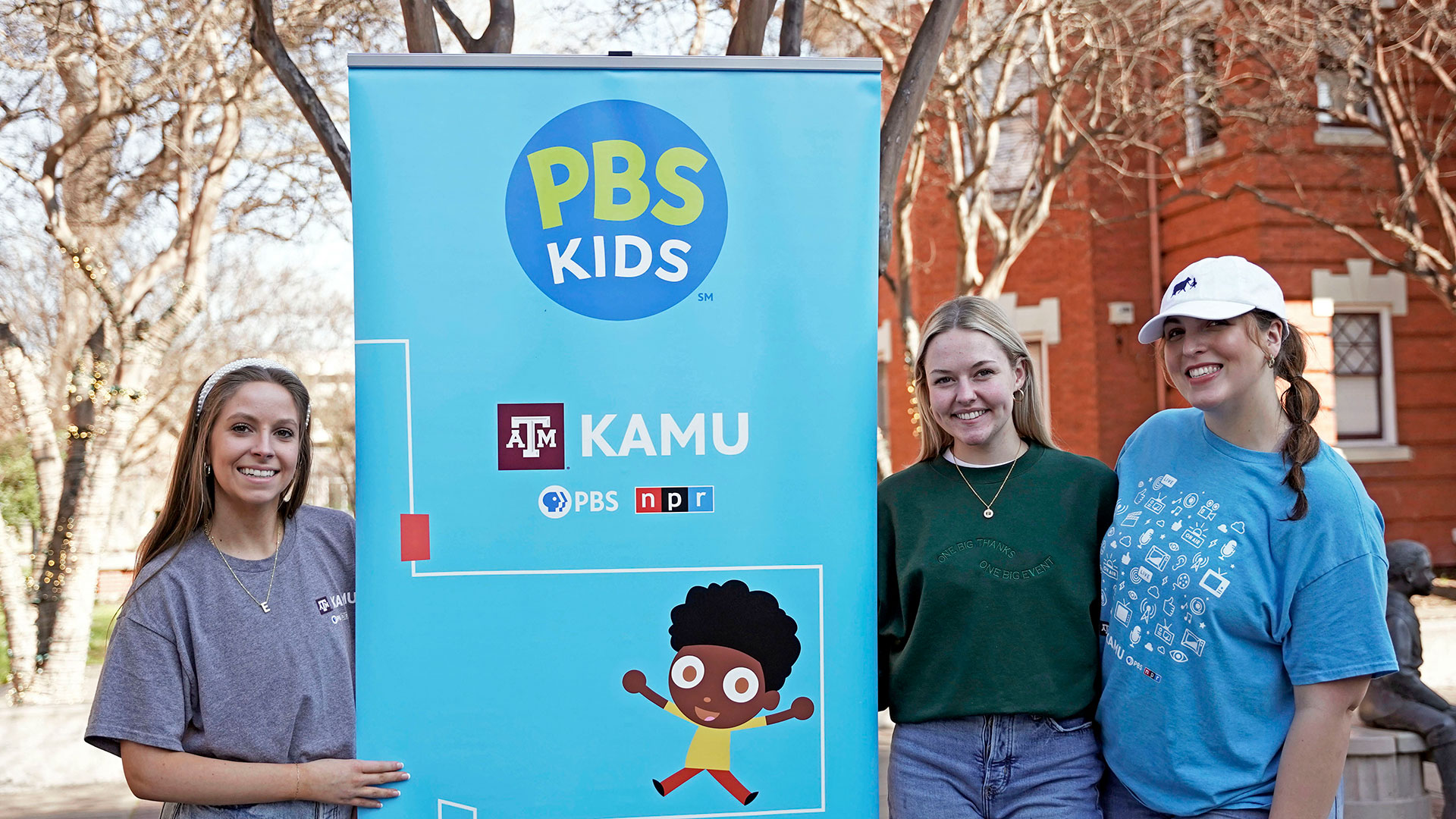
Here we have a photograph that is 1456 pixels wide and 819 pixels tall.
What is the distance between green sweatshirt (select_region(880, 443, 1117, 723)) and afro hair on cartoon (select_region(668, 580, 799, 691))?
243 mm

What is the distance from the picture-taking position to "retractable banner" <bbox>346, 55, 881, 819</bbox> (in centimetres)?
232

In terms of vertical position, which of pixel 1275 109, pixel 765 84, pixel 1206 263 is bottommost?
pixel 1206 263

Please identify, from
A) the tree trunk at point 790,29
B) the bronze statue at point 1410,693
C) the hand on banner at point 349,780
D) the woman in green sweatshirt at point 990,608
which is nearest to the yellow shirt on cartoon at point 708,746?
the woman in green sweatshirt at point 990,608

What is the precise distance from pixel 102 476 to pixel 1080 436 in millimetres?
10369

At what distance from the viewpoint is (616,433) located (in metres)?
2.37

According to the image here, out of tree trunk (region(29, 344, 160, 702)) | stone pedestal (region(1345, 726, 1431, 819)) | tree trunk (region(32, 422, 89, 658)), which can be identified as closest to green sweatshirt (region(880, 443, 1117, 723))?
stone pedestal (region(1345, 726, 1431, 819))

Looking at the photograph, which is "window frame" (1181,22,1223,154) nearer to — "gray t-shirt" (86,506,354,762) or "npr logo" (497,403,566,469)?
"npr logo" (497,403,566,469)

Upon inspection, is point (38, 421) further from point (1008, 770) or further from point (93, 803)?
point (1008, 770)

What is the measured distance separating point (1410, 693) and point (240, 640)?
4.42 m

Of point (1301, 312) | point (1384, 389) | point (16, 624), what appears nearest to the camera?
point (16, 624)

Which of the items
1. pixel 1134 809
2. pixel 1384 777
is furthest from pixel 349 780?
pixel 1384 777

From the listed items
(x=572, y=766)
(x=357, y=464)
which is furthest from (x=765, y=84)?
(x=572, y=766)

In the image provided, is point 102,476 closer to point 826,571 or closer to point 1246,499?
point 826,571

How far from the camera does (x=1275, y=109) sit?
10.2 metres
